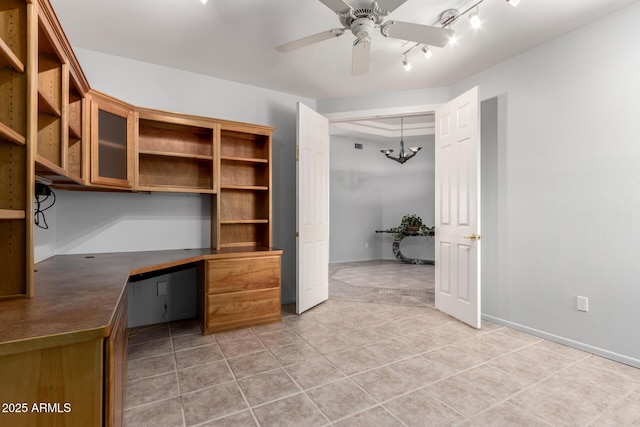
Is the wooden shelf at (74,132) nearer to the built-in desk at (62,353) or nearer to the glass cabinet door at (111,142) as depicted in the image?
the glass cabinet door at (111,142)

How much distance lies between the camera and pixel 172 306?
10.7ft

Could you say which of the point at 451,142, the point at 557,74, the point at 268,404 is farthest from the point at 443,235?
the point at 268,404

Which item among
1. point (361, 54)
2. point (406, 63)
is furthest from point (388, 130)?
point (361, 54)

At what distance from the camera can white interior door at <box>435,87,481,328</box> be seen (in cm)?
300

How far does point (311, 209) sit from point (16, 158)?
8.49 ft

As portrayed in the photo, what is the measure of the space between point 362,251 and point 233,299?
4967 mm

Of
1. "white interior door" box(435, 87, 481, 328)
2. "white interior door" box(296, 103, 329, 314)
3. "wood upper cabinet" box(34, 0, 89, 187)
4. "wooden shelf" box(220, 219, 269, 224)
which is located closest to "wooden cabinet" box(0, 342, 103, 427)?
"wood upper cabinet" box(34, 0, 89, 187)

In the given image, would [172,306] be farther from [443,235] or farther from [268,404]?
[443,235]

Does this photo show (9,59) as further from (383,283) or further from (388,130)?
(388,130)

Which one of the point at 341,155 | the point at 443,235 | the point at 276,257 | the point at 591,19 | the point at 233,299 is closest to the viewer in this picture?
the point at 591,19

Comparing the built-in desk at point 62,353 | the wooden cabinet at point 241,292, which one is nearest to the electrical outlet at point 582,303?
the wooden cabinet at point 241,292

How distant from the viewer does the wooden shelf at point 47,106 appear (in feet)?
4.98

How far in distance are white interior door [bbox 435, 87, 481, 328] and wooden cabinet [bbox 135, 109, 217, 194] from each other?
2.44 metres

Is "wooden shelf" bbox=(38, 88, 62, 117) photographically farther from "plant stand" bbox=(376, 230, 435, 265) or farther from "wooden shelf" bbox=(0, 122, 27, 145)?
"plant stand" bbox=(376, 230, 435, 265)
